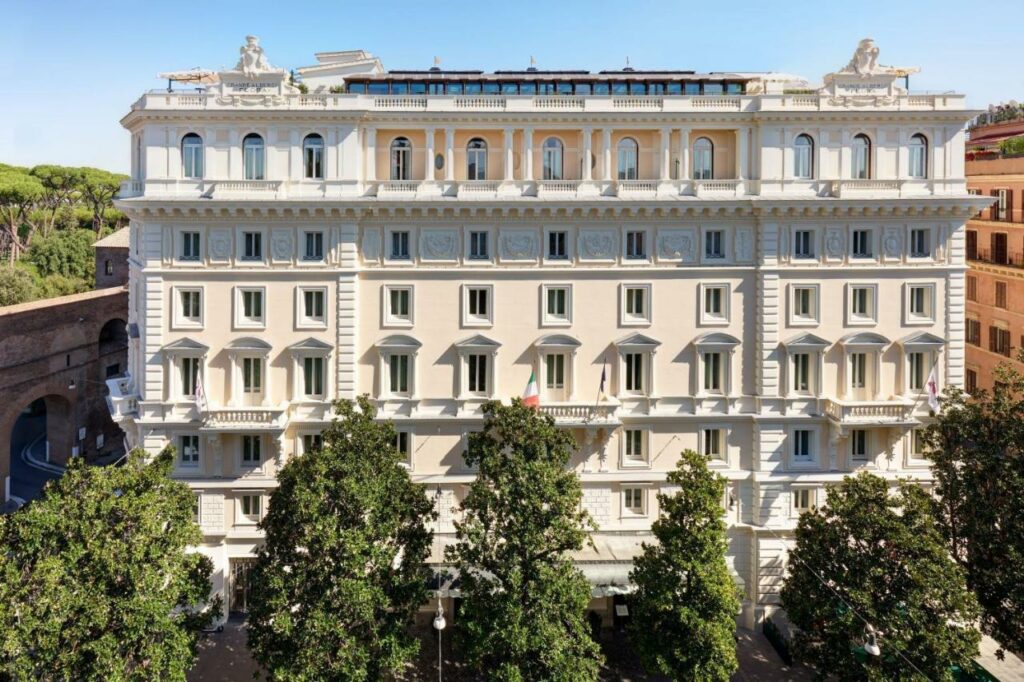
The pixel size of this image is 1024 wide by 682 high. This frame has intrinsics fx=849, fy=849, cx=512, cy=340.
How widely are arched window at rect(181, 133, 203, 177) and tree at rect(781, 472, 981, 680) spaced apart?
3338cm

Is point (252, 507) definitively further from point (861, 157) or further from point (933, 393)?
point (861, 157)

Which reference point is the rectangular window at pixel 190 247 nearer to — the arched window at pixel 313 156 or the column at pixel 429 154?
the arched window at pixel 313 156

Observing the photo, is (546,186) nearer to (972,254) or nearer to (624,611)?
(624,611)

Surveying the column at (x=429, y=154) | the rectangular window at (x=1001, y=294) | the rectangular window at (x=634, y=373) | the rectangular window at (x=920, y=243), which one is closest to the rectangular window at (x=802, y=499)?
the rectangular window at (x=634, y=373)

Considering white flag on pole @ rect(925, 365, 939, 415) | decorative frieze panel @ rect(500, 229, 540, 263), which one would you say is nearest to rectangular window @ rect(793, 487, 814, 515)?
white flag on pole @ rect(925, 365, 939, 415)

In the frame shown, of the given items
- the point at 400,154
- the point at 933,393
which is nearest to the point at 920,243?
the point at 933,393

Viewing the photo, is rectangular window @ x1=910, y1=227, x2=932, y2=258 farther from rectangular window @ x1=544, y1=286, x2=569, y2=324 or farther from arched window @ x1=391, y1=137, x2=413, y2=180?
arched window @ x1=391, y1=137, x2=413, y2=180

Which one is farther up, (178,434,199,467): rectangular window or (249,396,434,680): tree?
(178,434,199,467): rectangular window

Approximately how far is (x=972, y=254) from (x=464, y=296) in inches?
1544

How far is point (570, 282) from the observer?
43.1 meters

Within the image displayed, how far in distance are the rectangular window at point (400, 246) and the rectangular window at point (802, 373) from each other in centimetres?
2069

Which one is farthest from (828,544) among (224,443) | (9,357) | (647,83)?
(9,357)

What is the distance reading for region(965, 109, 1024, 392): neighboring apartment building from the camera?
54969mm

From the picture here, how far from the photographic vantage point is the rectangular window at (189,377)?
139ft
